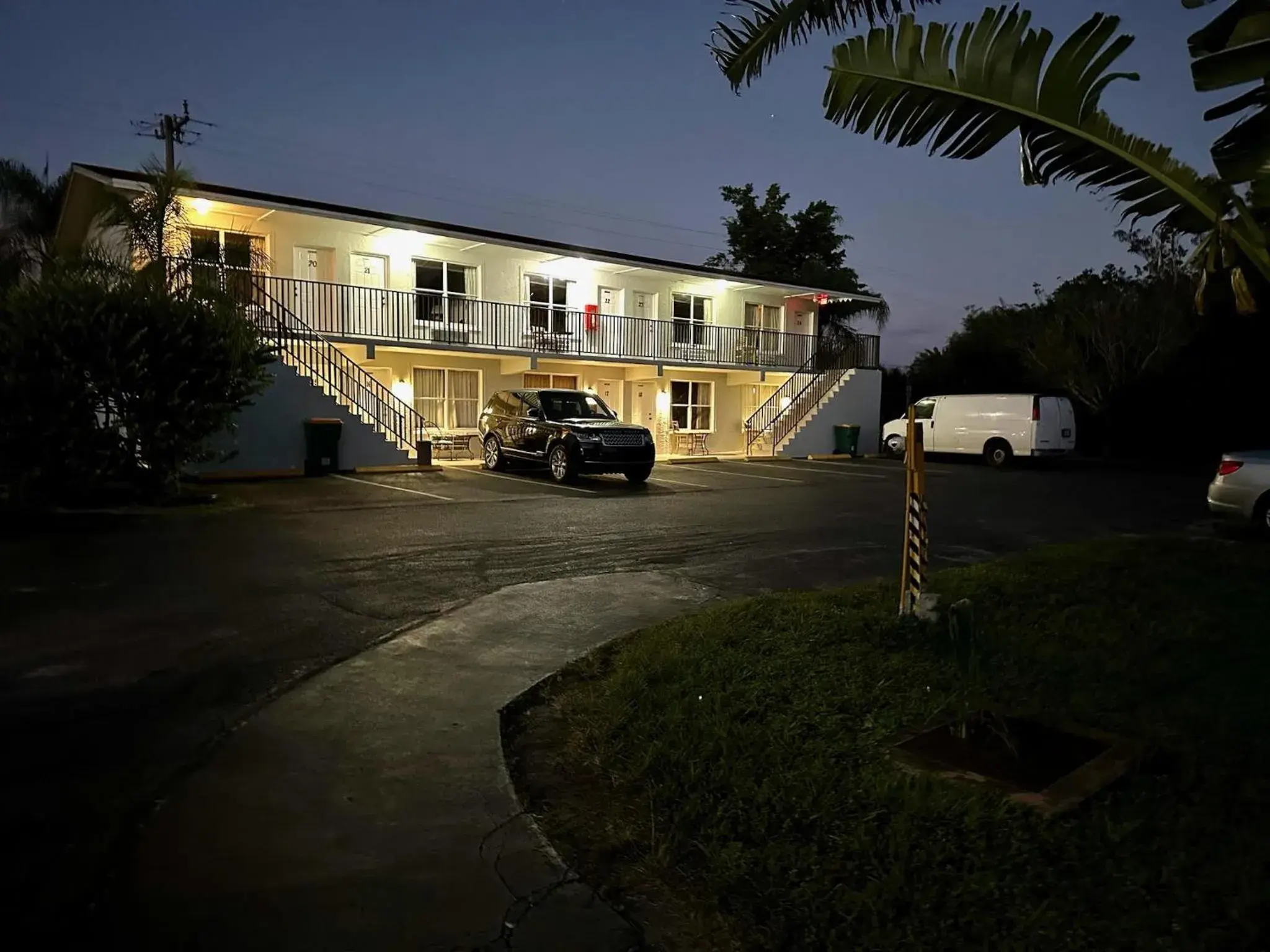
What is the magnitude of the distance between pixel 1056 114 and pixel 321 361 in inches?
719

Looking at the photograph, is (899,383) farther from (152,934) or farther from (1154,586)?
(152,934)

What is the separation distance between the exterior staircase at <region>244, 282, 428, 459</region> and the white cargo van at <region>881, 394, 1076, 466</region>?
1427 centimetres

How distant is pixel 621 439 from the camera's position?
18.2m

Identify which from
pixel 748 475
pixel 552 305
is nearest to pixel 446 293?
pixel 552 305

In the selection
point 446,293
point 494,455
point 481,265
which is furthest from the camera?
point 481,265

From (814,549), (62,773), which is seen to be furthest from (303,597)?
(814,549)

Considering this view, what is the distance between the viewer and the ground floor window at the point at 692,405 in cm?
2977

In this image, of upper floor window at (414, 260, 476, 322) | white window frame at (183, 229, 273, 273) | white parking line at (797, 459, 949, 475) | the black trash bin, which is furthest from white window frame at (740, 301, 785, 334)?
the black trash bin

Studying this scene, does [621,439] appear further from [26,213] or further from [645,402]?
[26,213]

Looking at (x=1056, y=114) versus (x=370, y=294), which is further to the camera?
(x=370, y=294)

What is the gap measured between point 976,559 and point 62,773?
940 cm

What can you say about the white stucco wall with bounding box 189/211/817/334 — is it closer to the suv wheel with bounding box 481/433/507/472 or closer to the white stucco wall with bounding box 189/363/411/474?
the white stucco wall with bounding box 189/363/411/474

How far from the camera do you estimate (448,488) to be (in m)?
16.9

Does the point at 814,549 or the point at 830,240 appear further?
the point at 830,240
